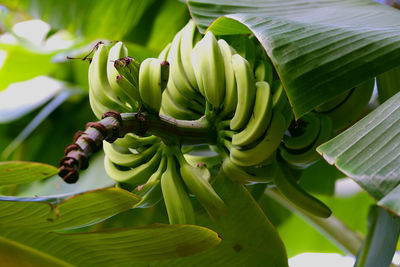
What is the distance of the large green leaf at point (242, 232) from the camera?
0.64 metres

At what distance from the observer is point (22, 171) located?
1.46 feet

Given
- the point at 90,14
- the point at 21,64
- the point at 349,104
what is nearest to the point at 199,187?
the point at 349,104

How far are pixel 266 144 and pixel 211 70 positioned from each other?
0.11 m

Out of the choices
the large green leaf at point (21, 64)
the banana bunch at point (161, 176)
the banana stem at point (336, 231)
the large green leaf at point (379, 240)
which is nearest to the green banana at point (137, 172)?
the banana bunch at point (161, 176)

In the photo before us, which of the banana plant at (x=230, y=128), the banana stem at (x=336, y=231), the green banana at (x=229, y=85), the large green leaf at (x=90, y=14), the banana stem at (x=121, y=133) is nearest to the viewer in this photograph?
the banana stem at (x=121, y=133)

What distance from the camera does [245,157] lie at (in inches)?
22.3

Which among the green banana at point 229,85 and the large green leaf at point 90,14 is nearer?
the green banana at point 229,85

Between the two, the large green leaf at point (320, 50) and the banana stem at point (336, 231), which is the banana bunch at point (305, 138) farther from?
the banana stem at point (336, 231)

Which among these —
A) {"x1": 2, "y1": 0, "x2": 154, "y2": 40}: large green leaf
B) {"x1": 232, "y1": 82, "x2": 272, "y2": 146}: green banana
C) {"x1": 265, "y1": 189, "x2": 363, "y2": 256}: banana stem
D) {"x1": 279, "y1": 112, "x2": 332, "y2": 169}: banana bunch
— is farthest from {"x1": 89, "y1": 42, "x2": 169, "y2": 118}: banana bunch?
{"x1": 265, "y1": 189, "x2": 363, "y2": 256}: banana stem

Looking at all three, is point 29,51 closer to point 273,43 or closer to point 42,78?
point 42,78

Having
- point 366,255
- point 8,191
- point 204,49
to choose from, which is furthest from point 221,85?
point 8,191

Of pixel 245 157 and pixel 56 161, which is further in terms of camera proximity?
pixel 56 161

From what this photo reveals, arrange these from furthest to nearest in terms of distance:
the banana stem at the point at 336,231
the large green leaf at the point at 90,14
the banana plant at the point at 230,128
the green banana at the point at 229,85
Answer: the banana stem at the point at 336,231 → the large green leaf at the point at 90,14 → the green banana at the point at 229,85 → the banana plant at the point at 230,128

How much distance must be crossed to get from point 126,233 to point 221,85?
210 mm
